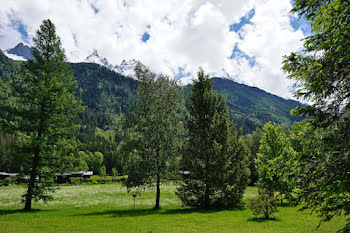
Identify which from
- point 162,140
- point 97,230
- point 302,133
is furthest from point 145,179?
point 302,133

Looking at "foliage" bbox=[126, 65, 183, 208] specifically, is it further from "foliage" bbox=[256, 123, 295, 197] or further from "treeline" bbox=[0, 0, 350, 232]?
"foliage" bbox=[256, 123, 295, 197]

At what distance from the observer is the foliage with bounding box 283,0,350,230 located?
24.9 ft

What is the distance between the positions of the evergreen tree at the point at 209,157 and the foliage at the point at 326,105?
1745cm

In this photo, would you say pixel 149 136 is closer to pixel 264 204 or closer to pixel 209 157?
pixel 209 157

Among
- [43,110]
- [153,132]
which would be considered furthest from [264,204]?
[43,110]

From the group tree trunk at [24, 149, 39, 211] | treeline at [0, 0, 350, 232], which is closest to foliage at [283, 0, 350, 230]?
treeline at [0, 0, 350, 232]

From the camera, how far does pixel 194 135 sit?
28203mm

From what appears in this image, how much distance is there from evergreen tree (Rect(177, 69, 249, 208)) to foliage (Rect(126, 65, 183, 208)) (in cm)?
225

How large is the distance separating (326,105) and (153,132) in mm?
20677

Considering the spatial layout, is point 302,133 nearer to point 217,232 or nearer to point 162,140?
point 217,232

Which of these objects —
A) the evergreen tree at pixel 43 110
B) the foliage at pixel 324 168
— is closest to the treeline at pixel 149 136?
the evergreen tree at pixel 43 110

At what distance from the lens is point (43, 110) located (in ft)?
78.0

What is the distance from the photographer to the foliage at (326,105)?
759 centimetres

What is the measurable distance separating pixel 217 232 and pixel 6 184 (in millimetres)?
89271
